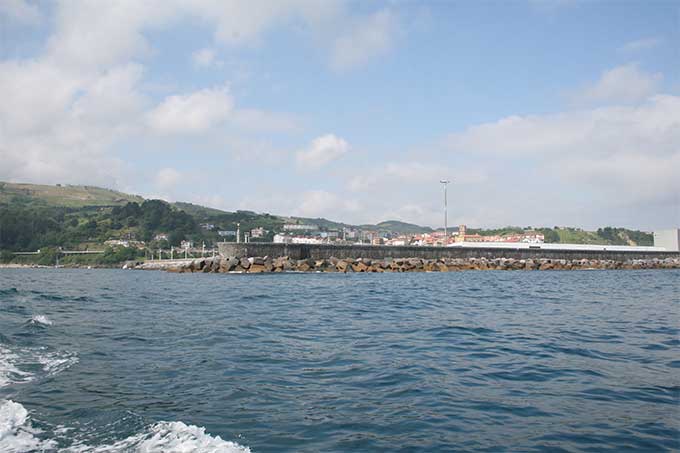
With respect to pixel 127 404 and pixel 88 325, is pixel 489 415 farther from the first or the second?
pixel 88 325

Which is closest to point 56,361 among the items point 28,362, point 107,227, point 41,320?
point 28,362

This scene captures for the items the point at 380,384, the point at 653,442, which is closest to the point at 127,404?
the point at 380,384

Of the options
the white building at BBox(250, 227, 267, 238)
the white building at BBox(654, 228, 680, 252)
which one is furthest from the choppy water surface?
the white building at BBox(250, 227, 267, 238)

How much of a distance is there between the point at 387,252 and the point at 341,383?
4533 cm

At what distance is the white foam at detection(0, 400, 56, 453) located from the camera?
4438 mm

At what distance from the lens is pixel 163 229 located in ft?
505

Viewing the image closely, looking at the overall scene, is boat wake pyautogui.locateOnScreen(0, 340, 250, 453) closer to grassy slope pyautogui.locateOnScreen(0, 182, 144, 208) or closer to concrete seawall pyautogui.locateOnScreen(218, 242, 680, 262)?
concrete seawall pyautogui.locateOnScreen(218, 242, 680, 262)

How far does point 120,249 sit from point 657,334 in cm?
12523

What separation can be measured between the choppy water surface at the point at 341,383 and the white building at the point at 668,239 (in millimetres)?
80224

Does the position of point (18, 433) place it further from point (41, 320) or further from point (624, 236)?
point (624, 236)

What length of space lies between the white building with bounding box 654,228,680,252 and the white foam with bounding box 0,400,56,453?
91.3 m

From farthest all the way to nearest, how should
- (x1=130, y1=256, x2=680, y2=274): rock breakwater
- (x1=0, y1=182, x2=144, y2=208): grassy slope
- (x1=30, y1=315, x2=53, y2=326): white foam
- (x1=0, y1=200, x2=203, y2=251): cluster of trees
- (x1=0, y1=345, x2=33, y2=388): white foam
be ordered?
(x1=0, y1=182, x2=144, y2=208): grassy slope < (x1=0, y1=200, x2=203, y2=251): cluster of trees < (x1=130, y1=256, x2=680, y2=274): rock breakwater < (x1=30, y1=315, x2=53, y2=326): white foam < (x1=0, y1=345, x2=33, y2=388): white foam

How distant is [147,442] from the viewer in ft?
14.7

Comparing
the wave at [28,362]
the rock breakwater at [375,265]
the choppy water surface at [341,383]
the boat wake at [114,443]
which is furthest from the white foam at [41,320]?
the rock breakwater at [375,265]
